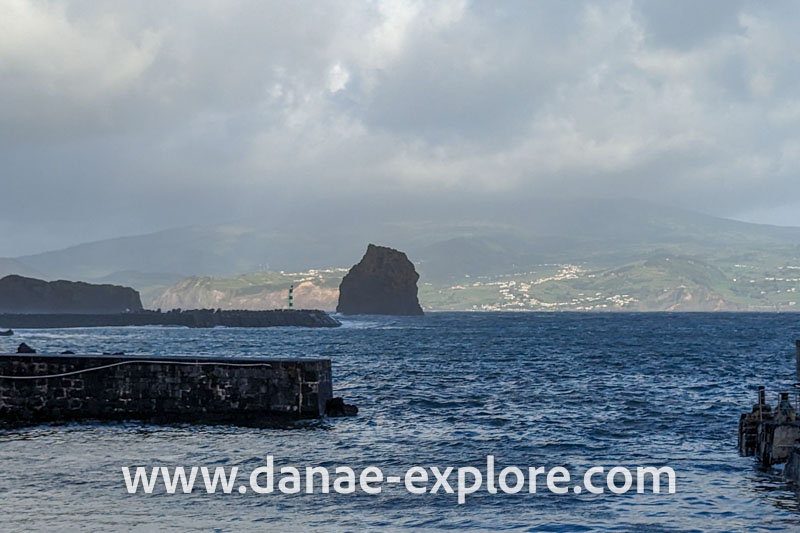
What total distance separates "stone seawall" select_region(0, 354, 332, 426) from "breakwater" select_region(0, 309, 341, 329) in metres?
146

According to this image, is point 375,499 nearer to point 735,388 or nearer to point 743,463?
A: point 743,463

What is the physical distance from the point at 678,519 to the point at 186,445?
14122 millimetres

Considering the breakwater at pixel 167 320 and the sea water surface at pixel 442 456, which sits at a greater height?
the breakwater at pixel 167 320

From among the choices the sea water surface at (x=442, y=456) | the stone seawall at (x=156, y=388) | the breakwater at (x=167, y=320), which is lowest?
the sea water surface at (x=442, y=456)

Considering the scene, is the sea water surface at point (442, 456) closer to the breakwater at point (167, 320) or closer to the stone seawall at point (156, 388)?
the stone seawall at point (156, 388)

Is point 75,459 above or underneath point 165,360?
underneath

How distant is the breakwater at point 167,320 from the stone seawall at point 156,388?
5753 inches

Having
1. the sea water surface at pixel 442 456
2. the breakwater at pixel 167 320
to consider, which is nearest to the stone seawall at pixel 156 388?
the sea water surface at pixel 442 456

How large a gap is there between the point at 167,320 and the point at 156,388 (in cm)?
15459

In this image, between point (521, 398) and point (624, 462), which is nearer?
point (624, 462)

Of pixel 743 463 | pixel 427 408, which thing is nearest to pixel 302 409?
pixel 427 408

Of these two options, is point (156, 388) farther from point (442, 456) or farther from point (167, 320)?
point (167, 320)

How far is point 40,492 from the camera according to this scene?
19.9m

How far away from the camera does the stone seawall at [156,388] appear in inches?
1206
